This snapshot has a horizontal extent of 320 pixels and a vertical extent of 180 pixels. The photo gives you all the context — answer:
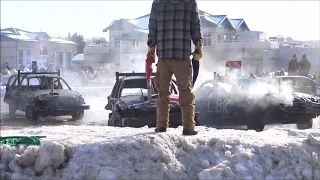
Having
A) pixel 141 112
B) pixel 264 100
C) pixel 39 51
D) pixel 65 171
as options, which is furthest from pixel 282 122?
pixel 39 51

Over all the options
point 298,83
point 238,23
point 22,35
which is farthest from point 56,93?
point 22,35

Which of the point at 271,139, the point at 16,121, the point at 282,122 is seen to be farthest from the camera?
the point at 16,121

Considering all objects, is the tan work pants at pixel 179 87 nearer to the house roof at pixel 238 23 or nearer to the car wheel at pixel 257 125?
the car wheel at pixel 257 125

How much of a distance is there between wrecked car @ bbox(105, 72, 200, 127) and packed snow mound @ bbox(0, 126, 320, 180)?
4.13m

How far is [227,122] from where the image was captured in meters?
12.0

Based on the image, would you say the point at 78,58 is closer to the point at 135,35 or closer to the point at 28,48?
the point at 28,48

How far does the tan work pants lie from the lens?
6.14 meters

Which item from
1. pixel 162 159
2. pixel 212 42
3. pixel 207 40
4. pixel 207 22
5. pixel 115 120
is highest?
pixel 207 22

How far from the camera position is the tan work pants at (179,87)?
6141mm

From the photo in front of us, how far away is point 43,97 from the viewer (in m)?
14.1

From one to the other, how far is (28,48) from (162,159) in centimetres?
5236

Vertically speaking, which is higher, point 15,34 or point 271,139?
point 15,34

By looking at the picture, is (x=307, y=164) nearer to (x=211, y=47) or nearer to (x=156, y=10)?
(x=156, y=10)

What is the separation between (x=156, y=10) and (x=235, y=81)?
21.9 feet
